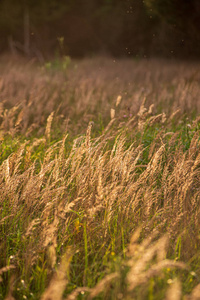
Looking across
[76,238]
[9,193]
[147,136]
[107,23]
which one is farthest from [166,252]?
[107,23]

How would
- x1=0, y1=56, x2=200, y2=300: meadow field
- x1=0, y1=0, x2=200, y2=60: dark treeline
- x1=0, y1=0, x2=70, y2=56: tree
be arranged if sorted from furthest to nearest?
x1=0, y1=0, x2=70, y2=56: tree
x1=0, y1=0, x2=200, y2=60: dark treeline
x1=0, y1=56, x2=200, y2=300: meadow field

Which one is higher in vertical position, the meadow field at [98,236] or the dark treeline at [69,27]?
the dark treeline at [69,27]

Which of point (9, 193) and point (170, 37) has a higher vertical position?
point (170, 37)

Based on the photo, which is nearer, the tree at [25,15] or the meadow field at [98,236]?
the meadow field at [98,236]

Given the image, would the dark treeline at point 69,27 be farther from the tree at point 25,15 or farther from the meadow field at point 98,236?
the meadow field at point 98,236

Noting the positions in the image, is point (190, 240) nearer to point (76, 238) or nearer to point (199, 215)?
point (199, 215)

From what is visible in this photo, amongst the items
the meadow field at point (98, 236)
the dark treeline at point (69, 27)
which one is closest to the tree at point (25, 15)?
the dark treeline at point (69, 27)

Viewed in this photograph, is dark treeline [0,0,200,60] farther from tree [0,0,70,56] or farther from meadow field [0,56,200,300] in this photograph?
meadow field [0,56,200,300]

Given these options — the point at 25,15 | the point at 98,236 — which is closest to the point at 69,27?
the point at 25,15

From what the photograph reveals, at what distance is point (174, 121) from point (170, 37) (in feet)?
28.5

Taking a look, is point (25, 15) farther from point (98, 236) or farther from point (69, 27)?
point (98, 236)

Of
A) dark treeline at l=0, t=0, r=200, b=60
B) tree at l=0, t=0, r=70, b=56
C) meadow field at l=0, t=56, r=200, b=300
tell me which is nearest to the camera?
meadow field at l=0, t=56, r=200, b=300

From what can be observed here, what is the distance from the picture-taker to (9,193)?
2.28 m

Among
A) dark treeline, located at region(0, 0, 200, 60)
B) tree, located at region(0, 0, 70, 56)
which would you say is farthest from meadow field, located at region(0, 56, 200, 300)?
tree, located at region(0, 0, 70, 56)
